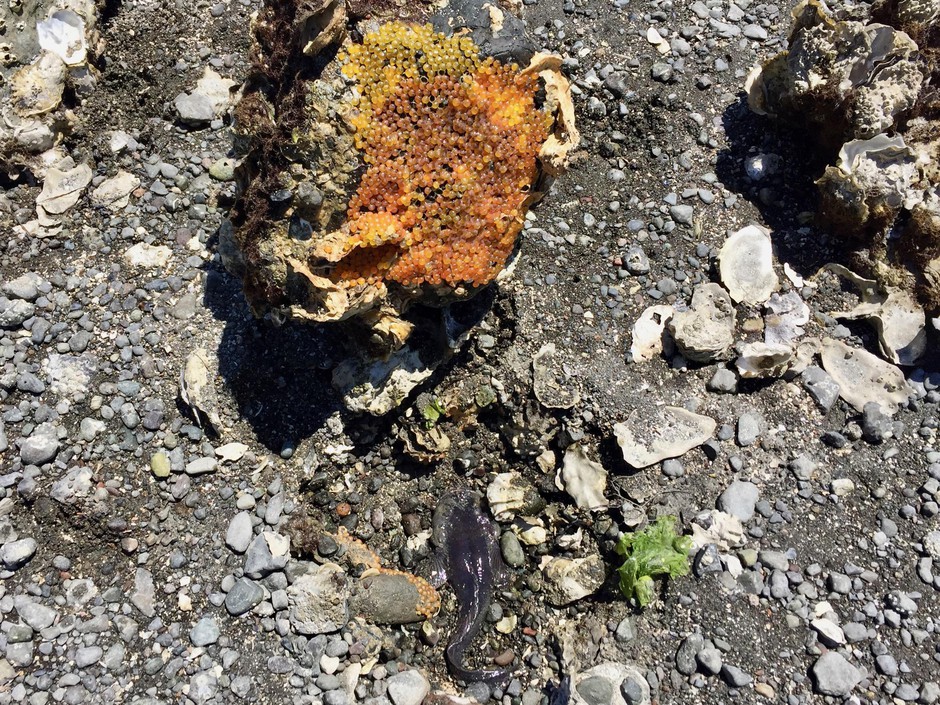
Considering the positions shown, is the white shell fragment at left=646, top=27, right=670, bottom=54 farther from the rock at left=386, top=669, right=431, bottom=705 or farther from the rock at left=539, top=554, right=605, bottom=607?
the rock at left=386, top=669, right=431, bottom=705

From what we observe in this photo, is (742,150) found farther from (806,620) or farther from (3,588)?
(3,588)

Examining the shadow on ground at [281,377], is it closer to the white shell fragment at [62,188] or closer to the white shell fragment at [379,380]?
the white shell fragment at [379,380]

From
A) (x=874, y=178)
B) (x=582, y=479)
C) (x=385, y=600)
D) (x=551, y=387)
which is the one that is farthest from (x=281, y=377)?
(x=874, y=178)

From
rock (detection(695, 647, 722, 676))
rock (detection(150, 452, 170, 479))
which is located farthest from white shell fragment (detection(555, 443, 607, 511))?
rock (detection(150, 452, 170, 479))

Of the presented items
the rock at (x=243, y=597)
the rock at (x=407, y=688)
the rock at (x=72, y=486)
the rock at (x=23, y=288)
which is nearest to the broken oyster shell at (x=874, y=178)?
the rock at (x=407, y=688)

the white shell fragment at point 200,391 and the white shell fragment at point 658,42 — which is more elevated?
the white shell fragment at point 658,42

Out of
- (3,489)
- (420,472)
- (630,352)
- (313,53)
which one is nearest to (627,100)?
(630,352)

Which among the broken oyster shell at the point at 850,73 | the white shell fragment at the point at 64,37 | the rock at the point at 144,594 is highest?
the broken oyster shell at the point at 850,73
